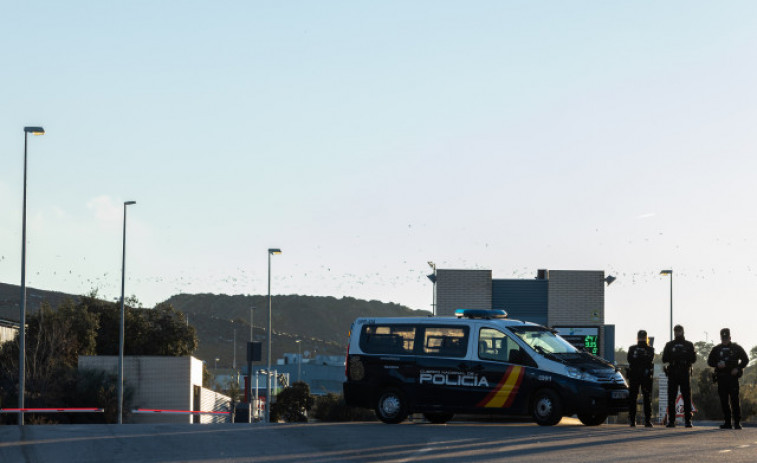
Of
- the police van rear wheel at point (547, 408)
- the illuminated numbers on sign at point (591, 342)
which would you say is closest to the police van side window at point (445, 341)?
the police van rear wheel at point (547, 408)

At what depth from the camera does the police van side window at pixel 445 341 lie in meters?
23.4

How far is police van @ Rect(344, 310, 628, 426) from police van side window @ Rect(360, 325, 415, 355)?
19 mm

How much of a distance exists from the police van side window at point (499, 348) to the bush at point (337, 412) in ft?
113

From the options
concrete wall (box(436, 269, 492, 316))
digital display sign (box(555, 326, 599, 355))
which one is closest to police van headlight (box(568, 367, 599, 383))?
digital display sign (box(555, 326, 599, 355))

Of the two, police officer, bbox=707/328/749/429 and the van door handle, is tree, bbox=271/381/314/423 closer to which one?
the van door handle

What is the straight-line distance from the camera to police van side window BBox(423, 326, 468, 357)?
23375 millimetres

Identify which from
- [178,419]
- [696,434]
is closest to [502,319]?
[696,434]

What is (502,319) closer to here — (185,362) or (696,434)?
(696,434)

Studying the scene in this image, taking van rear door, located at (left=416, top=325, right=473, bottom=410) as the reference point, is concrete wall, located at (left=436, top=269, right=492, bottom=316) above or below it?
above

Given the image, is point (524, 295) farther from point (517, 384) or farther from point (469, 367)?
point (517, 384)

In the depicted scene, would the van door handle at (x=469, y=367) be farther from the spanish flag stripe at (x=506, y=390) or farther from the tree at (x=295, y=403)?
the tree at (x=295, y=403)

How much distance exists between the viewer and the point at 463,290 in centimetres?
5797

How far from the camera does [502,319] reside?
78.3ft

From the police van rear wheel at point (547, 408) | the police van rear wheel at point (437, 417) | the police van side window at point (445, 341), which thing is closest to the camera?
the police van rear wheel at point (547, 408)
